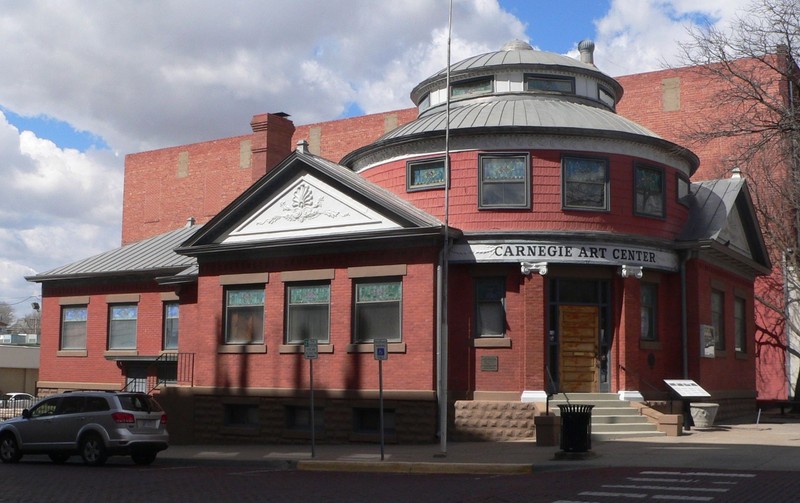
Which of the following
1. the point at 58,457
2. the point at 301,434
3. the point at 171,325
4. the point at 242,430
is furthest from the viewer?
the point at 171,325

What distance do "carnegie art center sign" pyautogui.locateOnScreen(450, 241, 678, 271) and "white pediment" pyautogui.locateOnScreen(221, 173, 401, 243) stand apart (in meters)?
1.94

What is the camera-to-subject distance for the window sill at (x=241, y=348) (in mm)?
25922

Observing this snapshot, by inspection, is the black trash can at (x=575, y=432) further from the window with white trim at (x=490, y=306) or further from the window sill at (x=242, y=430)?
Result: the window sill at (x=242, y=430)

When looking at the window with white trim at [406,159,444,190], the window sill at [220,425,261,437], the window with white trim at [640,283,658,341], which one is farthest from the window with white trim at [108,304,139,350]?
the window with white trim at [640,283,658,341]

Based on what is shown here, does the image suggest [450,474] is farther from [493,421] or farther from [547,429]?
[493,421]

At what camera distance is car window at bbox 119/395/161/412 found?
20516mm

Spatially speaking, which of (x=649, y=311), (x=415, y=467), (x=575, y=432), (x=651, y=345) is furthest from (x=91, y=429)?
(x=649, y=311)

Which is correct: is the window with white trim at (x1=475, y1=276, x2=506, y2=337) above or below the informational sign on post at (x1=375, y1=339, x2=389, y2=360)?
above

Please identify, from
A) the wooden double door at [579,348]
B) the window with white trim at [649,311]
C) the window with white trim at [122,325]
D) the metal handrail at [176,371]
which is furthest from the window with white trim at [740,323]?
the window with white trim at [122,325]

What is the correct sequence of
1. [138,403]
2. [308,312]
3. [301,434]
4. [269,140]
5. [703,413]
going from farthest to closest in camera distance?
[269,140]
[308,312]
[301,434]
[703,413]
[138,403]

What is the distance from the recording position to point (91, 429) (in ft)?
66.6

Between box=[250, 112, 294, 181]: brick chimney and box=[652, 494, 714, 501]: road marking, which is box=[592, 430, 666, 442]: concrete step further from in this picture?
box=[250, 112, 294, 181]: brick chimney

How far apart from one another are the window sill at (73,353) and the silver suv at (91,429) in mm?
11820

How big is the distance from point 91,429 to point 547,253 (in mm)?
11133
